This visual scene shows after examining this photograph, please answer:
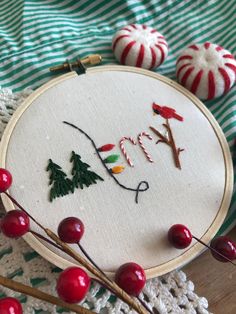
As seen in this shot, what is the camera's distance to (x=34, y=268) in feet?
1.76

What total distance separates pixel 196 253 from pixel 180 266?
0.03 metres

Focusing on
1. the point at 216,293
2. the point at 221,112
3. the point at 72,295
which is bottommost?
the point at 216,293

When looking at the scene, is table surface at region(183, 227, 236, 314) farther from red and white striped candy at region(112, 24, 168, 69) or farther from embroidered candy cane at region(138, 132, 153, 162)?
red and white striped candy at region(112, 24, 168, 69)

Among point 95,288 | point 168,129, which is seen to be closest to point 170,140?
point 168,129

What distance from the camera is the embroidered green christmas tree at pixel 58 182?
553mm

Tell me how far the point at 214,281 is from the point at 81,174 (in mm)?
242

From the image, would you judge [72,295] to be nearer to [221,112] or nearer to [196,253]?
[196,253]

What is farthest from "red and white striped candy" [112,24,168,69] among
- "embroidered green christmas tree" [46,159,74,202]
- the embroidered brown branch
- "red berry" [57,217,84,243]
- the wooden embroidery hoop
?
"red berry" [57,217,84,243]

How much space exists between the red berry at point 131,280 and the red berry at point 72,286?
71 millimetres

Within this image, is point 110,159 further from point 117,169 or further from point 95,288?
point 95,288

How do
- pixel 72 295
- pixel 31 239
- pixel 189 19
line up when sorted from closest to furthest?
pixel 72 295
pixel 31 239
pixel 189 19

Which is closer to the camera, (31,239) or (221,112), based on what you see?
(31,239)

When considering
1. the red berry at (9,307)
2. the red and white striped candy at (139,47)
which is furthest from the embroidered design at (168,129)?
the red berry at (9,307)

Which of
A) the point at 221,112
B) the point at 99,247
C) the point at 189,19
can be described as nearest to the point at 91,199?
the point at 99,247
